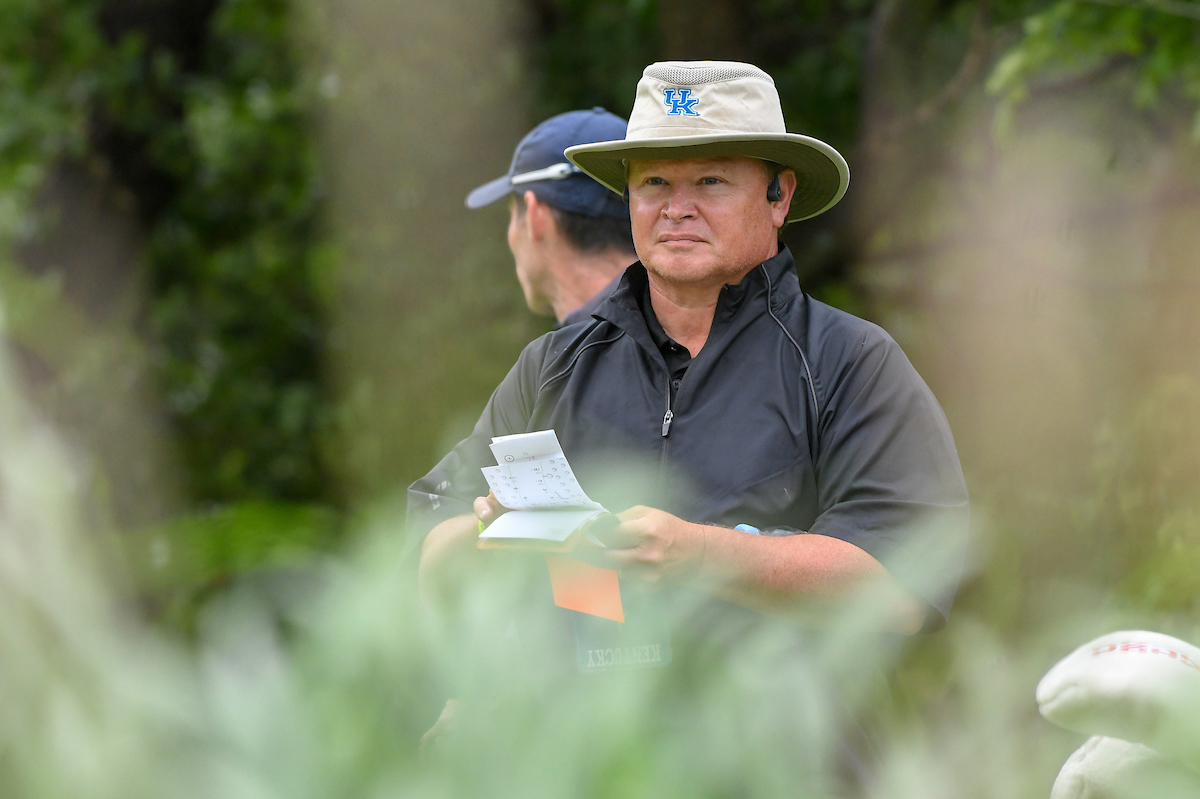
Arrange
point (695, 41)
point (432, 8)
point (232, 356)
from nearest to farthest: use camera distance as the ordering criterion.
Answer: point (695, 41) < point (432, 8) < point (232, 356)

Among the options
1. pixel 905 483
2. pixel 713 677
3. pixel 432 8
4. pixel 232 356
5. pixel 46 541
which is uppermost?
pixel 432 8

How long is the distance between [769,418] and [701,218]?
12.4 inches

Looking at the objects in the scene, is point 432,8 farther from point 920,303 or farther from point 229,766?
point 229,766

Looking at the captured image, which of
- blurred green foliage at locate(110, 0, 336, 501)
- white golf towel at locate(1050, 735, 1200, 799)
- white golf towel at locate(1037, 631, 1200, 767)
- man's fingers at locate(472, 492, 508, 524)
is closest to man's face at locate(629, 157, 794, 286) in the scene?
man's fingers at locate(472, 492, 508, 524)

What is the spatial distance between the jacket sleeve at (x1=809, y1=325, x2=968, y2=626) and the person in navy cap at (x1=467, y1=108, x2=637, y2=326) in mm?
807

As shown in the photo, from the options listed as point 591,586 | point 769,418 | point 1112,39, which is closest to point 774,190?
point 769,418

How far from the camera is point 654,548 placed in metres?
1.50

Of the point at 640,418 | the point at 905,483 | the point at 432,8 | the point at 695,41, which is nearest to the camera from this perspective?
the point at 905,483

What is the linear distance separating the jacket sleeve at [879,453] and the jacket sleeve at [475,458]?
50cm

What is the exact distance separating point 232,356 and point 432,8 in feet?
8.58

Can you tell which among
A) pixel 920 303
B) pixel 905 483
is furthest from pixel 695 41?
pixel 905 483

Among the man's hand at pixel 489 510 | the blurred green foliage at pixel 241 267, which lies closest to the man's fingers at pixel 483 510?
the man's hand at pixel 489 510

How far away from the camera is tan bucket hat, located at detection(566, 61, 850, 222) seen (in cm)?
185

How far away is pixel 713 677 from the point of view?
26.7 inches
